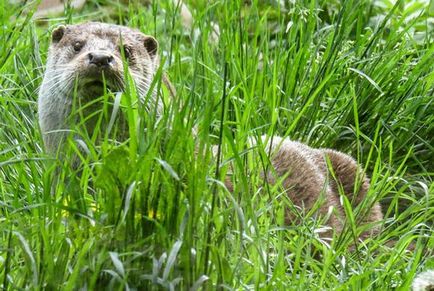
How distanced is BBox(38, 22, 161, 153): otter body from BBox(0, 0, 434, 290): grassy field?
0.11 m

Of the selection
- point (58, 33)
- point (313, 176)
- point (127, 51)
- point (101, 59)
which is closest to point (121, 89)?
point (101, 59)

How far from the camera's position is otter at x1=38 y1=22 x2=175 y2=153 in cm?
500

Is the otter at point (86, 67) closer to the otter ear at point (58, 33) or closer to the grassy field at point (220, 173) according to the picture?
the otter ear at point (58, 33)

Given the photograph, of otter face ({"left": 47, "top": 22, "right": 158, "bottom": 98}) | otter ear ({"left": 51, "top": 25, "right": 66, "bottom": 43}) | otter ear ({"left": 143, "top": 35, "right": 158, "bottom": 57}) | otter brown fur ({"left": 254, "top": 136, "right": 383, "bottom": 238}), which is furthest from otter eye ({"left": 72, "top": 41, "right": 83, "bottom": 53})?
otter brown fur ({"left": 254, "top": 136, "right": 383, "bottom": 238})

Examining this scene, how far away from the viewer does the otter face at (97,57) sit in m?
5.00

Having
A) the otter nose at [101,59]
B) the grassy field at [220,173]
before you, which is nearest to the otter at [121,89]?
the otter nose at [101,59]

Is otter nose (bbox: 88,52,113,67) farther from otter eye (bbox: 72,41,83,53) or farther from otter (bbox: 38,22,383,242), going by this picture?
otter eye (bbox: 72,41,83,53)

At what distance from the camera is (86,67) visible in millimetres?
5027

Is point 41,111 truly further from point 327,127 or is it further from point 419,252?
point 419,252

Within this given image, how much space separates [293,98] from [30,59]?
4.03ft

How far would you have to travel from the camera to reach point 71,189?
359 centimetres

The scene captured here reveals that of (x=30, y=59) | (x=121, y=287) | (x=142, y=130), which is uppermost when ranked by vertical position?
(x=142, y=130)

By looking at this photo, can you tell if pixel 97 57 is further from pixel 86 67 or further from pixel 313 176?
pixel 313 176

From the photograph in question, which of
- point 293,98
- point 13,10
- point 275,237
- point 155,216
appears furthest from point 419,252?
point 13,10
